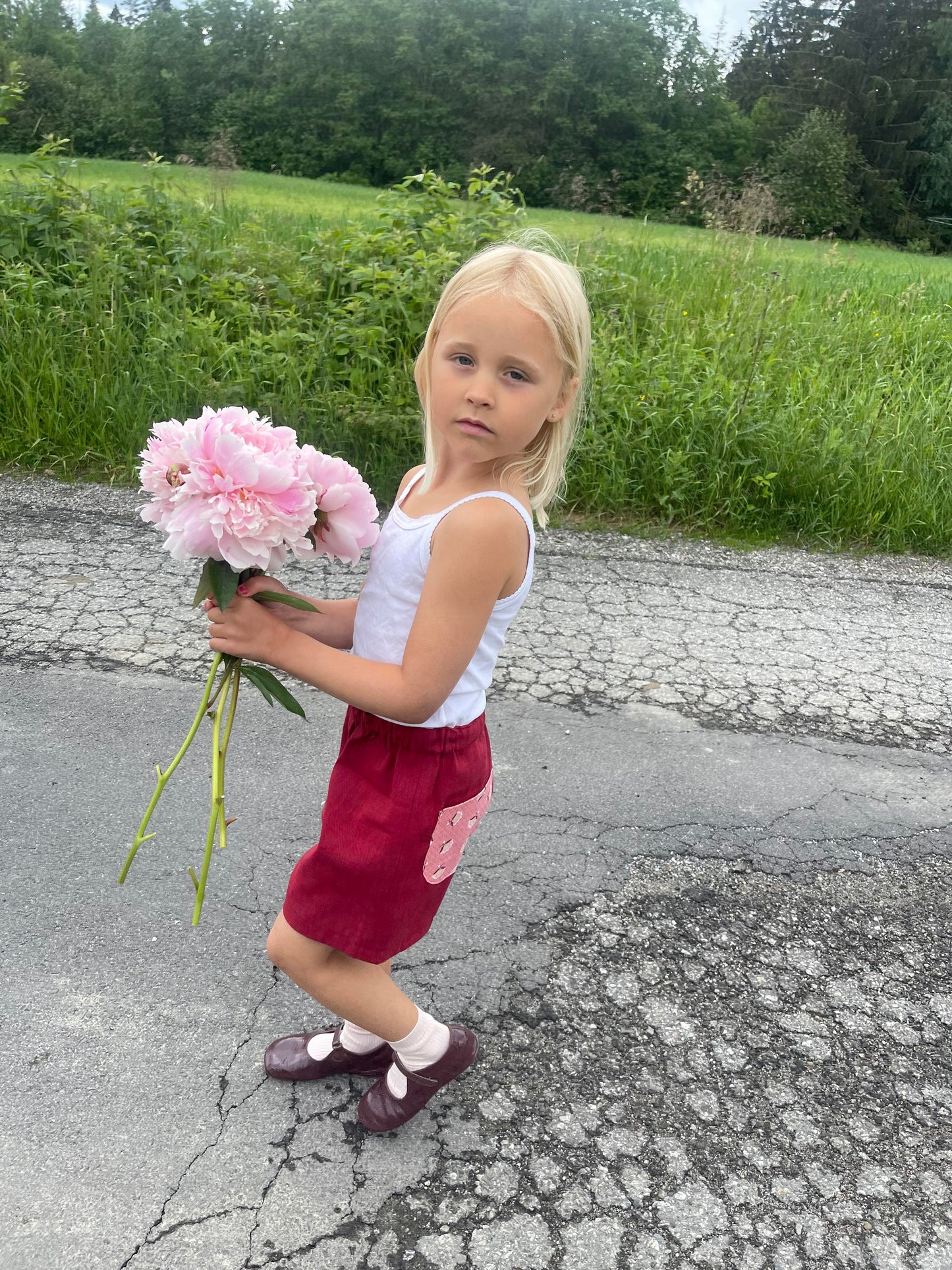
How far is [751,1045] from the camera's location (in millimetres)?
2146

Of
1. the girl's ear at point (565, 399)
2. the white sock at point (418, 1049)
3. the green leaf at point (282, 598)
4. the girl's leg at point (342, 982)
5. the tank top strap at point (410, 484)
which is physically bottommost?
the white sock at point (418, 1049)

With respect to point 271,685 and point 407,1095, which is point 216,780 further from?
point 407,1095

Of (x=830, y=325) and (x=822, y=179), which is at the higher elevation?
(x=822, y=179)

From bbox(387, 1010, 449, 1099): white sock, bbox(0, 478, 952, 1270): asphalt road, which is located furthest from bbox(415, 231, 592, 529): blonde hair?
bbox(0, 478, 952, 1270): asphalt road

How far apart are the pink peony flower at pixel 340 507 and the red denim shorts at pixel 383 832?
0.96ft

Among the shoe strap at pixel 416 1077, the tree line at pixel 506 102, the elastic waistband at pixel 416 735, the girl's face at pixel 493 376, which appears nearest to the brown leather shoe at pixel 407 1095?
the shoe strap at pixel 416 1077

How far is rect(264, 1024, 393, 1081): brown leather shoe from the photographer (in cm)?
198

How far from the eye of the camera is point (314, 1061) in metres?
1.99

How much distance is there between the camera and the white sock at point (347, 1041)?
198 centimetres

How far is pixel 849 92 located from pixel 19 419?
35.2 m

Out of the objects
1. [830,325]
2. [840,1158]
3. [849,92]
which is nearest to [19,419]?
[840,1158]

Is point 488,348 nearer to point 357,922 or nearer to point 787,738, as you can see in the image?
point 357,922

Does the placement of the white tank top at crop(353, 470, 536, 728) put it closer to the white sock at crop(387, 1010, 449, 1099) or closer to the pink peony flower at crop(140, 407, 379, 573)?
the pink peony flower at crop(140, 407, 379, 573)

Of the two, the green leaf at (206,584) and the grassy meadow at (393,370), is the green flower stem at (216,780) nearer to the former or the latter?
the green leaf at (206,584)
